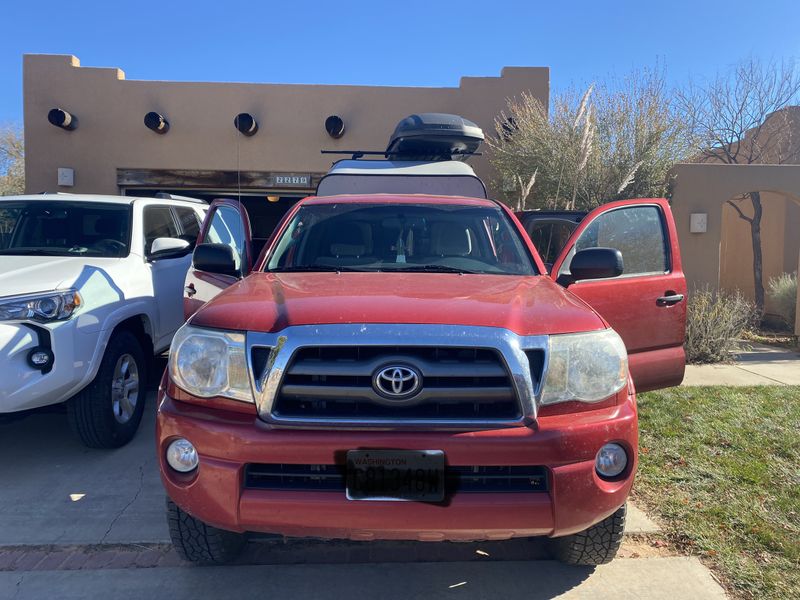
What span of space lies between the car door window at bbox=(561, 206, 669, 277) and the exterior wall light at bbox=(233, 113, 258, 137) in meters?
8.08

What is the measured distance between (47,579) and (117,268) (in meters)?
2.49

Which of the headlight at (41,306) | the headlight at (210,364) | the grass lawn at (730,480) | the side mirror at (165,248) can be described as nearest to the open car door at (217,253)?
the side mirror at (165,248)

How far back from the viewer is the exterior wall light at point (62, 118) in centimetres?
1084

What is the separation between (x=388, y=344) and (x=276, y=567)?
1480 millimetres

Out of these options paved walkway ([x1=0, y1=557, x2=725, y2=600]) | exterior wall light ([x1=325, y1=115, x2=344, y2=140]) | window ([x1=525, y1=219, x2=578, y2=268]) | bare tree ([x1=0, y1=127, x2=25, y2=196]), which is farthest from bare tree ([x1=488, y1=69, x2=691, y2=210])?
bare tree ([x1=0, y1=127, x2=25, y2=196])

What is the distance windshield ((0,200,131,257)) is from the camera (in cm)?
525

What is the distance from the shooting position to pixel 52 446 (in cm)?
468

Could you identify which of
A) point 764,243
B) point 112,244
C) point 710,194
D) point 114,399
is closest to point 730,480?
point 114,399

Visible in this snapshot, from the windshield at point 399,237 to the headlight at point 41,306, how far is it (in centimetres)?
146

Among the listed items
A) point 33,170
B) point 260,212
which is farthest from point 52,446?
point 260,212

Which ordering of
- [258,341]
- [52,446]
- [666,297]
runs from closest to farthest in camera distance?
1. [258,341]
2. [666,297]
3. [52,446]

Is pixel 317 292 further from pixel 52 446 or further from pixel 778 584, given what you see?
pixel 52 446

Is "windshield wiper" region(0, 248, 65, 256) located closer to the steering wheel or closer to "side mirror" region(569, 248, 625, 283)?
the steering wheel

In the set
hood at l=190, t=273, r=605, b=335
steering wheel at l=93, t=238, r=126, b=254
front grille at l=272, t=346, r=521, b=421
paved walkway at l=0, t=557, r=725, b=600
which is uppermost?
steering wheel at l=93, t=238, r=126, b=254
